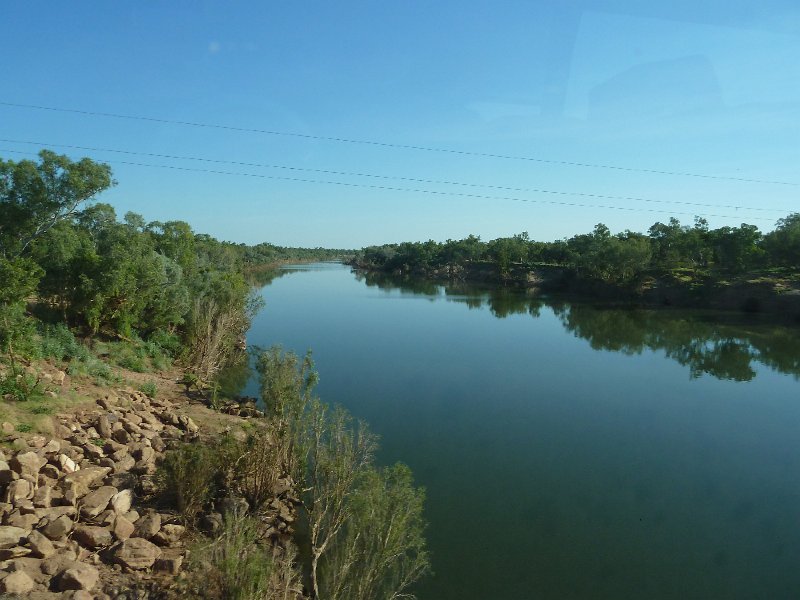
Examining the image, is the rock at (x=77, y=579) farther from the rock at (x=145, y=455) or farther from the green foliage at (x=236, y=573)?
the rock at (x=145, y=455)

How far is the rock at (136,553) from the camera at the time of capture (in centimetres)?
734

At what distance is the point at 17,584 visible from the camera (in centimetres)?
620

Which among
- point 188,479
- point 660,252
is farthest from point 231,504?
point 660,252

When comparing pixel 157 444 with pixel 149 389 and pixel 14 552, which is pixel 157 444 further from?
pixel 149 389

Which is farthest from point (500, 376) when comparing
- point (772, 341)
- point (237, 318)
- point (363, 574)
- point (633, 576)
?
point (772, 341)

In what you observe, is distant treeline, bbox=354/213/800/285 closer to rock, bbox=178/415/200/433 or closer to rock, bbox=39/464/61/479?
rock, bbox=178/415/200/433

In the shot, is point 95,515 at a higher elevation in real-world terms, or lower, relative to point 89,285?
A: lower

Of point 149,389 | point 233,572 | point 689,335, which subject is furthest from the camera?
point 689,335

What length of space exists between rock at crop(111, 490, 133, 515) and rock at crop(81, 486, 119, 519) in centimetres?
11

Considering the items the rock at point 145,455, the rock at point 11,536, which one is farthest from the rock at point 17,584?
the rock at point 145,455

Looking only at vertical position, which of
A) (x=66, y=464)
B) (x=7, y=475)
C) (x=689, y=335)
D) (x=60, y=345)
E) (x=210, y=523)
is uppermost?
(x=60, y=345)

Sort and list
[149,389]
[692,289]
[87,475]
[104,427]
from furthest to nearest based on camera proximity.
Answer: [692,289] < [149,389] < [104,427] < [87,475]

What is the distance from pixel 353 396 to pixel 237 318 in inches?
342

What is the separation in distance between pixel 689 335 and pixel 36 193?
38.7 meters
